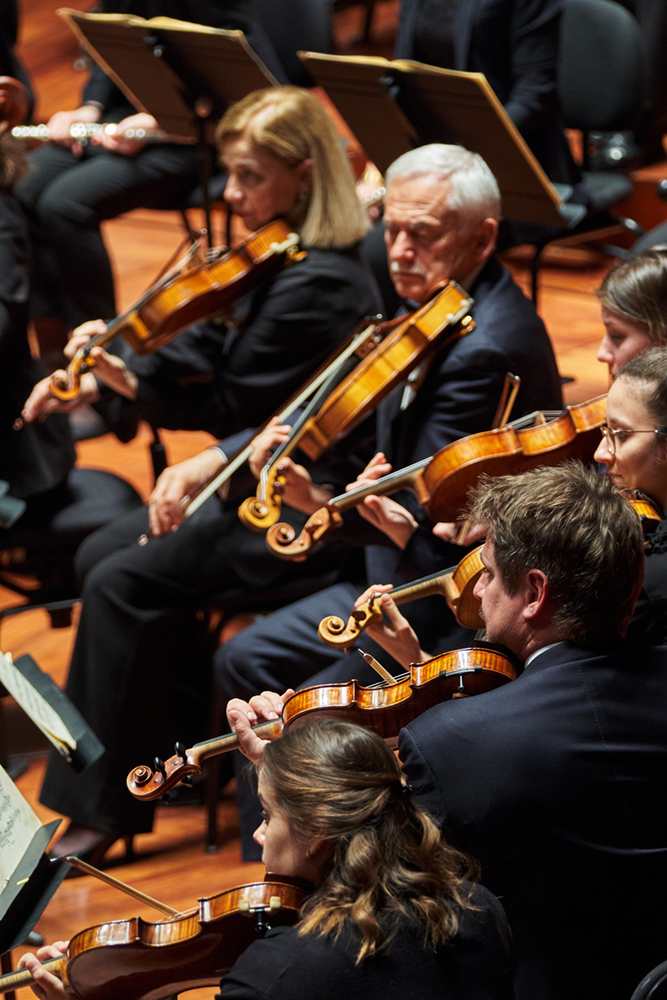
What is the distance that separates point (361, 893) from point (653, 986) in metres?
0.36

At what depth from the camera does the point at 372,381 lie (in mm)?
2129

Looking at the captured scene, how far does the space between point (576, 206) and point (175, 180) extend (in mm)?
1398

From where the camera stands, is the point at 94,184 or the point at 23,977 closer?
the point at 23,977

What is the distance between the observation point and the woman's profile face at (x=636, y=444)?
5.35ft

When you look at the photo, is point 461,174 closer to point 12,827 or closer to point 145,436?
point 12,827

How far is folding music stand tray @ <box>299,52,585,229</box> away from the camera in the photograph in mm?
2645

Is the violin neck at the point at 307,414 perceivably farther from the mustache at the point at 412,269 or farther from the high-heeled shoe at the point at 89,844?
the high-heeled shoe at the point at 89,844

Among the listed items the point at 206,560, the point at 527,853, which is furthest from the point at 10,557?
the point at 527,853

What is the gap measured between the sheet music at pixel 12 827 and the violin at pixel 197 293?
1290 millimetres

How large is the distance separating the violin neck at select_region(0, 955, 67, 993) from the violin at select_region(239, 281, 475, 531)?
0.99 meters

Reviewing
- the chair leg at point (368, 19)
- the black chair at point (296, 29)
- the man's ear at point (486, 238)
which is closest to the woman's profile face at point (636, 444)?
the man's ear at point (486, 238)

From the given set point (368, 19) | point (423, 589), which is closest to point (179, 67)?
point (423, 589)

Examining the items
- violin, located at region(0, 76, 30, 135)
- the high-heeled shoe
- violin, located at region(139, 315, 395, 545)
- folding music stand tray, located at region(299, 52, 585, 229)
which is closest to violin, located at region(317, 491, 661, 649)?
violin, located at region(139, 315, 395, 545)

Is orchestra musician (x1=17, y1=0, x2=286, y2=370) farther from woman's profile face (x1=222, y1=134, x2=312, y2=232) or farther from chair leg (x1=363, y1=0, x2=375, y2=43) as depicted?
chair leg (x1=363, y1=0, x2=375, y2=43)
